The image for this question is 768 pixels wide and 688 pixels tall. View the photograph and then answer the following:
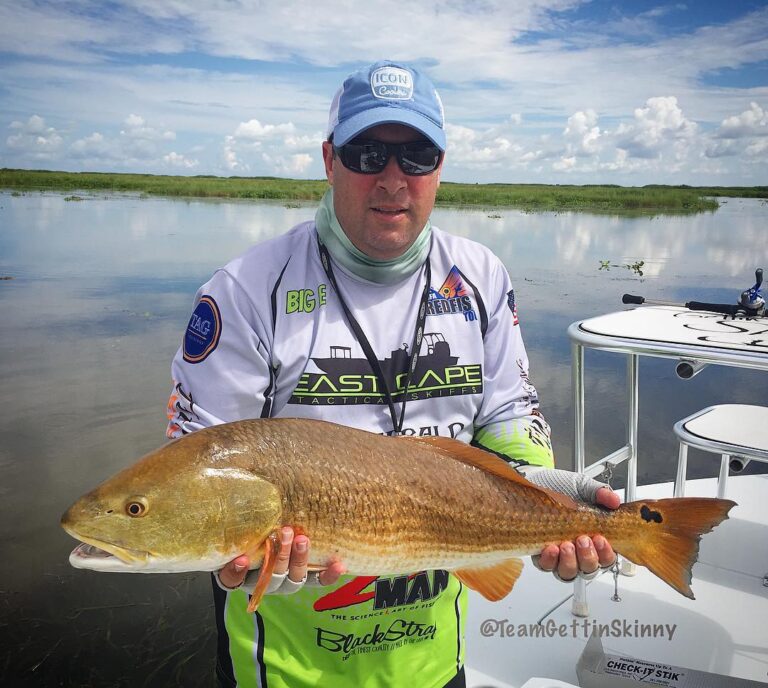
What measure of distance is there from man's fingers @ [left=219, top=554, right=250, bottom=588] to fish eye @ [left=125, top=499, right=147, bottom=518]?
314mm

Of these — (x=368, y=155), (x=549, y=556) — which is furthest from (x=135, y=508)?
(x=368, y=155)

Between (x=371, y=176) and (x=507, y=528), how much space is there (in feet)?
4.70

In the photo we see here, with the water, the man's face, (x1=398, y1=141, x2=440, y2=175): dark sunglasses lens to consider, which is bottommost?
the water

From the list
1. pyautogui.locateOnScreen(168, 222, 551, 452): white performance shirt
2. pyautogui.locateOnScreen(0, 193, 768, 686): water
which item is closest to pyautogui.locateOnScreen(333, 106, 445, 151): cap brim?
pyautogui.locateOnScreen(168, 222, 551, 452): white performance shirt

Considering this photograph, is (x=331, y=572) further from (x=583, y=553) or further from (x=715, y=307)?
(x=715, y=307)

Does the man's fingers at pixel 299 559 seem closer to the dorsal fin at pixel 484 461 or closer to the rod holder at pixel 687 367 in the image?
the dorsal fin at pixel 484 461

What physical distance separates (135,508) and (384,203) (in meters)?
1.44

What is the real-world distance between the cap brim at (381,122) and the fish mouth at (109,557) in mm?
1635

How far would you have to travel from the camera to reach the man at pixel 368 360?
7.92ft

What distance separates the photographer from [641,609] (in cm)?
448

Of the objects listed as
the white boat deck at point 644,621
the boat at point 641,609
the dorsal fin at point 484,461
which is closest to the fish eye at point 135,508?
the dorsal fin at point 484,461

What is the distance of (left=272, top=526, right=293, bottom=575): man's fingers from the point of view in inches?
78.5

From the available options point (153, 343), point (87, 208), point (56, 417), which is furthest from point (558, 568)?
point (87, 208)
